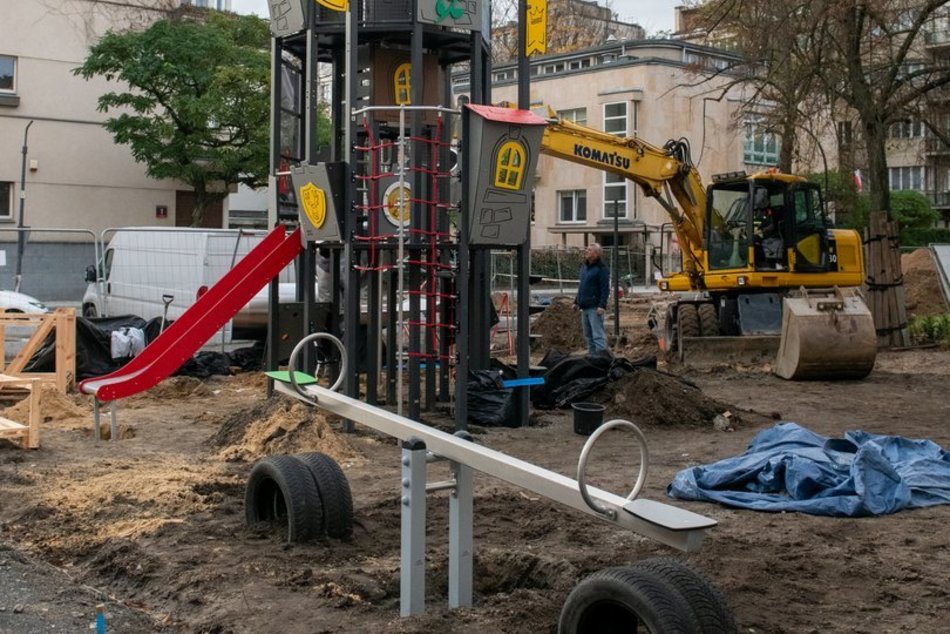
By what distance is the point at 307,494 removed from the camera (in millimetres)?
6559

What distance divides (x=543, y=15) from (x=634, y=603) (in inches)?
374

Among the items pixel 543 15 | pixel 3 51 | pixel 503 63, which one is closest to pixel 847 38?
pixel 543 15

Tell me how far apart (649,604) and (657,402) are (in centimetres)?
822

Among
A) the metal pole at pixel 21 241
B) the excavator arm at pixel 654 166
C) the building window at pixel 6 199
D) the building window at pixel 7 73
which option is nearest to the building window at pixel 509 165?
the excavator arm at pixel 654 166

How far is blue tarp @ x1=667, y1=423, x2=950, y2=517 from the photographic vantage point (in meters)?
8.01

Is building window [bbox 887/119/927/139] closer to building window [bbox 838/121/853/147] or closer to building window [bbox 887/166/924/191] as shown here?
building window [bbox 838/121/853/147]

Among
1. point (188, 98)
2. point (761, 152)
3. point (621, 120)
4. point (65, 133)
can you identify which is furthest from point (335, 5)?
point (761, 152)

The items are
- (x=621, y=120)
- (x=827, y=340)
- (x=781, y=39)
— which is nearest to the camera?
(x=827, y=340)

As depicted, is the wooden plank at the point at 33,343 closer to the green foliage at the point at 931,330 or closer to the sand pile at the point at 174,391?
the sand pile at the point at 174,391

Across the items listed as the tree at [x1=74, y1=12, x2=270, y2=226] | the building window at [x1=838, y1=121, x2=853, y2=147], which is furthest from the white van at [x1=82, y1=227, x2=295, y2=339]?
the tree at [x1=74, y1=12, x2=270, y2=226]

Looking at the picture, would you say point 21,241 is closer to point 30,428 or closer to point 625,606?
point 30,428

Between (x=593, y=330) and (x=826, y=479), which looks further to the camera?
(x=593, y=330)

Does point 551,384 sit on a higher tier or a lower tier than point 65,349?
lower

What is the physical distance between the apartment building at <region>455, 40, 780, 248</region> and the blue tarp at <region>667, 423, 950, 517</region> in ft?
129
